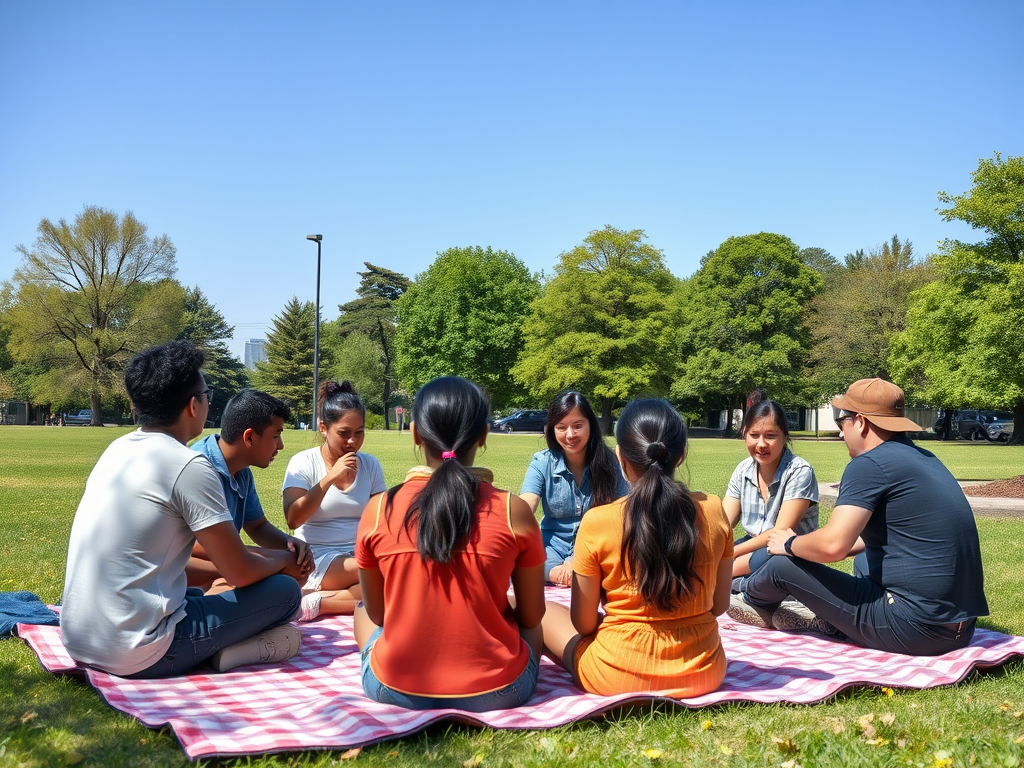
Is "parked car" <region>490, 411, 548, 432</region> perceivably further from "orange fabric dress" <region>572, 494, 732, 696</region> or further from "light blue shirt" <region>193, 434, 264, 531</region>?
"orange fabric dress" <region>572, 494, 732, 696</region>

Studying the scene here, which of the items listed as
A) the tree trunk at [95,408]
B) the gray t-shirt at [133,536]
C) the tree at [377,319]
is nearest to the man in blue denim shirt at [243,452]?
the gray t-shirt at [133,536]

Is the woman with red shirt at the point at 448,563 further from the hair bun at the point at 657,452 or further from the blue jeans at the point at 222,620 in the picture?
the blue jeans at the point at 222,620

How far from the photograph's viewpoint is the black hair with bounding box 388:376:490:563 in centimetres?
336

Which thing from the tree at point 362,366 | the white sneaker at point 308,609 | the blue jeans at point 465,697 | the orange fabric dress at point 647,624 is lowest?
the white sneaker at point 308,609

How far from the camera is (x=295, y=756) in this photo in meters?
3.28

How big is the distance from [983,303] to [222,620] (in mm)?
33803

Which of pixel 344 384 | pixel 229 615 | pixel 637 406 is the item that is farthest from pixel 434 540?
pixel 344 384

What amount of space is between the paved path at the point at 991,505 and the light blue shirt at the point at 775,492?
7.15m

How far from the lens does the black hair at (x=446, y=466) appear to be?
3.36 meters

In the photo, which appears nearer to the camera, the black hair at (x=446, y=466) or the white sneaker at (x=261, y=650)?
the black hair at (x=446, y=466)

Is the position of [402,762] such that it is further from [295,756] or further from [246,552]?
[246,552]

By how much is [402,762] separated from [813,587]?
9.17ft

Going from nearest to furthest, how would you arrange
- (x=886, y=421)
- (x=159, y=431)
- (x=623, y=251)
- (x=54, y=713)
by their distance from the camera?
(x=54, y=713) → (x=159, y=431) → (x=886, y=421) → (x=623, y=251)

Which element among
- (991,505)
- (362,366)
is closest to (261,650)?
(991,505)
